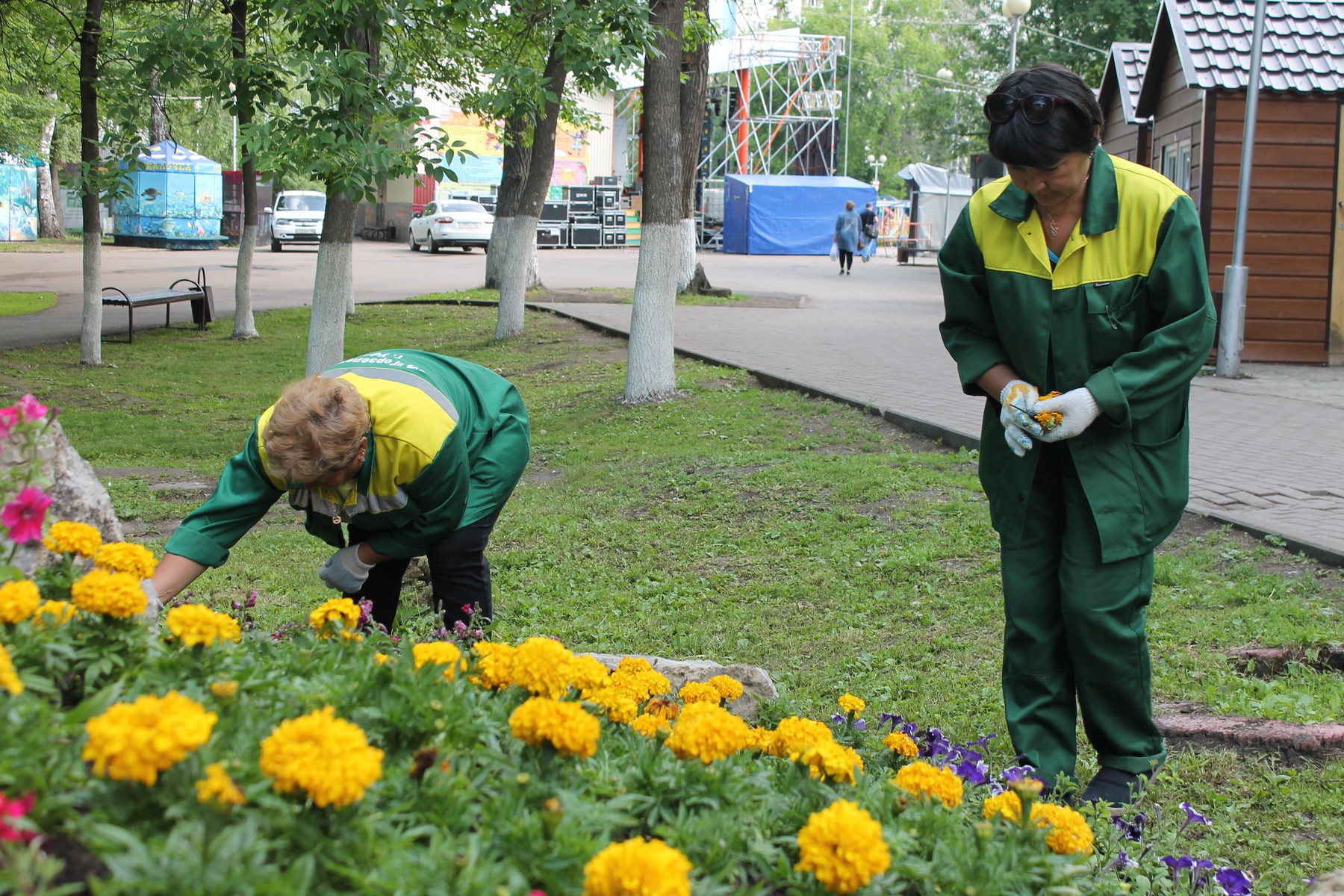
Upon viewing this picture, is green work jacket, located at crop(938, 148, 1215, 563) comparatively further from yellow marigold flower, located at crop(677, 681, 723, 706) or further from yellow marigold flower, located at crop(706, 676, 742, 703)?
yellow marigold flower, located at crop(677, 681, 723, 706)

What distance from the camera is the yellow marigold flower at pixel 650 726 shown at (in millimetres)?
2234

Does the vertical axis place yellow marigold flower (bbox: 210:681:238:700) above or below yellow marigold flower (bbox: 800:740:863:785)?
above

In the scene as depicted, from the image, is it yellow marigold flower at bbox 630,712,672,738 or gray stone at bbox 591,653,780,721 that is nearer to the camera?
yellow marigold flower at bbox 630,712,672,738

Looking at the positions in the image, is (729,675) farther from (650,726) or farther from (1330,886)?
(1330,886)

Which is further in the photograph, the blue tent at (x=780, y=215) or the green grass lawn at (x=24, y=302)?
the blue tent at (x=780, y=215)

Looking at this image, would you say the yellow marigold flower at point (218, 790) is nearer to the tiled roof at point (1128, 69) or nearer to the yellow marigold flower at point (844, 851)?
the yellow marigold flower at point (844, 851)

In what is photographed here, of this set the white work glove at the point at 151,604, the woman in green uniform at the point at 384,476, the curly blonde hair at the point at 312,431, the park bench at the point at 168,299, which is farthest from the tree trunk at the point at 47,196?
the white work glove at the point at 151,604

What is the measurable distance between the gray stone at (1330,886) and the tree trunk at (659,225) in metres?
7.95

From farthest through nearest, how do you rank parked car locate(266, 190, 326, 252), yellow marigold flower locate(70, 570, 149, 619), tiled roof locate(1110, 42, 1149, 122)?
parked car locate(266, 190, 326, 252) → tiled roof locate(1110, 42, 1149, 122) → yellow marigold flower locate(70, 570, 149, 619)

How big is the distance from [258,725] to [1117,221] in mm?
2242

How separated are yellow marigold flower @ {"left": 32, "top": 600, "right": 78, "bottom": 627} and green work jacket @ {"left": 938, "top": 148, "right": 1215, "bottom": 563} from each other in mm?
2179

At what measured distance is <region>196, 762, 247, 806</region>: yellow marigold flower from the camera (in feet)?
4.78

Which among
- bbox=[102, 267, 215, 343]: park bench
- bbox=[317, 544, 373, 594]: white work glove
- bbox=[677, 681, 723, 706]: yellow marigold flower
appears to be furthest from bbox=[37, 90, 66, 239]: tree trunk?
bbox=[677, 681, 723, 706]: yellow marigold flower

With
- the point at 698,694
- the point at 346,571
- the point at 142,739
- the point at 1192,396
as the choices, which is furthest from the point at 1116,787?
the point at 1192,396
